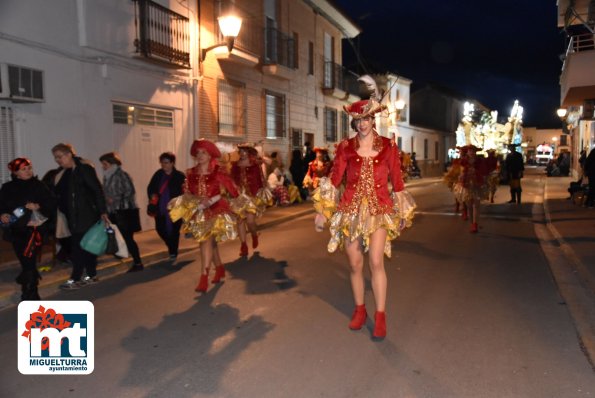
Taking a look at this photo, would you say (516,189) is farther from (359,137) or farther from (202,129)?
(359,137)

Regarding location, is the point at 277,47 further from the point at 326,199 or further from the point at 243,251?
the point at 326,199

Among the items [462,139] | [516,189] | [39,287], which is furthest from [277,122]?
[462,139]

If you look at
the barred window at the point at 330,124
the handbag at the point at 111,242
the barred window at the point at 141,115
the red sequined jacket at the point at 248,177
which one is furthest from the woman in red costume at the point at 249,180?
the barred window at the point at 330,124

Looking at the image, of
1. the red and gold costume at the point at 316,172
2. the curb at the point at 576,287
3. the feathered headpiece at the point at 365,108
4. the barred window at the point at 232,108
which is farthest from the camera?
the barred window at the point at 232,108

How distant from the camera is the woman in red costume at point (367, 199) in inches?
188

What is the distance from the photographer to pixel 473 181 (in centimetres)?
1130

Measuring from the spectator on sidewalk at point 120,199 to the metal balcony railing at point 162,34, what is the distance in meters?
4.43

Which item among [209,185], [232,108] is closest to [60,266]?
[209,185]

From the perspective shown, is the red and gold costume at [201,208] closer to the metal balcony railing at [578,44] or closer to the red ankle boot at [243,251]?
the red ankle boot at [243,251]

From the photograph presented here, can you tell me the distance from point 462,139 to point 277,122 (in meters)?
21.7

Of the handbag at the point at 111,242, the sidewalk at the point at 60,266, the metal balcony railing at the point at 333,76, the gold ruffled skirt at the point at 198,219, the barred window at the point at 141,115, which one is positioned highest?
the metal balcony railing at the point at 333,76

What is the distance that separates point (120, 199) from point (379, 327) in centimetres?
479

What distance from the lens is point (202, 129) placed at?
1463cm

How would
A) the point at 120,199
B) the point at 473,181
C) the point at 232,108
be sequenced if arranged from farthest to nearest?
the point at 232,108
the point at 473,181
the point at 120,199
